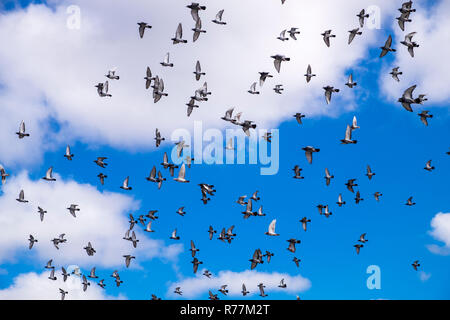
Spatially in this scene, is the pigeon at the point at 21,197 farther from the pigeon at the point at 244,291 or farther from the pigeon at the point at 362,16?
the pigeon at the point at 362,16

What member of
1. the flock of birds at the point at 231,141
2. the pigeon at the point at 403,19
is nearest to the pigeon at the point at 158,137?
the flock of birds at the point at 231,141

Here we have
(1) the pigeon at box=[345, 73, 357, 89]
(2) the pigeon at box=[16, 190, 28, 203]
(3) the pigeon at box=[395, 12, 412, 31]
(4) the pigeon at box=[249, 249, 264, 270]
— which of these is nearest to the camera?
(3) the pigeon at box=[395, 12, 412, 31]

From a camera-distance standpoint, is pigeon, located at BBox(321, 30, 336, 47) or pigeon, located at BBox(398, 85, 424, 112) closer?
pigeon, located at BBox(398, 85, 424, 112)

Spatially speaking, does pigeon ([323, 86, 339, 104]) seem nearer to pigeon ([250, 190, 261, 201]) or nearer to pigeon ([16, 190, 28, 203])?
pigeon ([250, 190, 261, 201])

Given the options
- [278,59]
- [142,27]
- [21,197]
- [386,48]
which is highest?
[142,27]

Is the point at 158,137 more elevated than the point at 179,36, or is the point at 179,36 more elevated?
the point at 179,36

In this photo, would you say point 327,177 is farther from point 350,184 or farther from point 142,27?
point 142,27

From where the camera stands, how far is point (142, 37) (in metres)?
63.0

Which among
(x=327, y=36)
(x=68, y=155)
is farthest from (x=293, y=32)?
(x=68, y=155)

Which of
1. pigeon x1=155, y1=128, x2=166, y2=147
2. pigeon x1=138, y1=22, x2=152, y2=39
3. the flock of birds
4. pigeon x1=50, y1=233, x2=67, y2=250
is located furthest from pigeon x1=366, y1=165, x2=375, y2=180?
pigeon x1=50, y1=233, x2=67, y2=250

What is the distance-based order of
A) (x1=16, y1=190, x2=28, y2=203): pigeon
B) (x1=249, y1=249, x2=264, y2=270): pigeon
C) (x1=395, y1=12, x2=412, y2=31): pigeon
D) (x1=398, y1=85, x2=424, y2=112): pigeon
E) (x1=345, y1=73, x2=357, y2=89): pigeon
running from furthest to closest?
1. (x1=16, y1=190, x2=28, y2=203): pigeon
2. (x1=345, y1=73, x2=357, y2=89): pigeon
3. (x1=249, y1=249, x2=264, y2=270): pigeon
4. (x1=395, y1=12, x2=412, y2=31): pigeon
5. (x1=398, y1=85, x2=424, y2=112): pigeon
